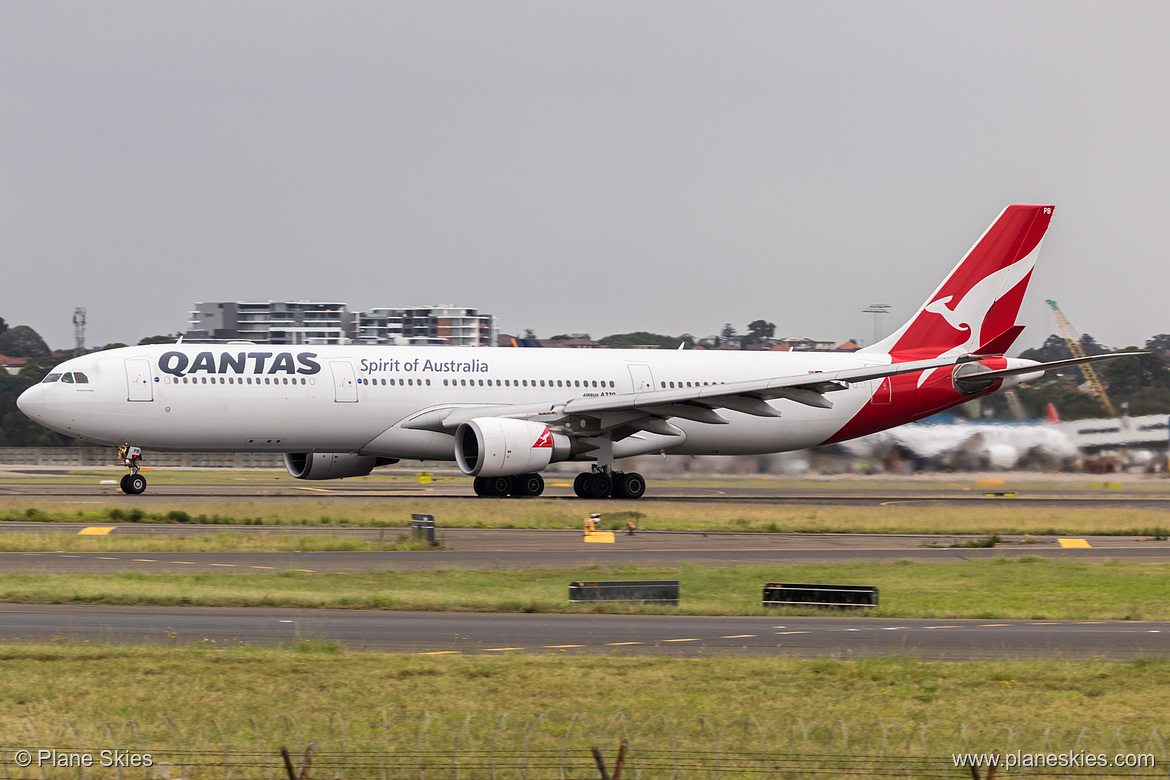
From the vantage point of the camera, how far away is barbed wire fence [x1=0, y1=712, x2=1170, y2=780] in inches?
379

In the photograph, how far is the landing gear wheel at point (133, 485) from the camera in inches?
1537

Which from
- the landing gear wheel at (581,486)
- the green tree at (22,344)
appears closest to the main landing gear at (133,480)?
the landing gear wheel at (581,486)

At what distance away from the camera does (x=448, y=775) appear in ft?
31.9

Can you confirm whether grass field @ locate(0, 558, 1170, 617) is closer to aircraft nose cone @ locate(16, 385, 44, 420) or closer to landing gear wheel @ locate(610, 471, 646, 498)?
landing gear wheel @ locate(610, 471, 646, 498)

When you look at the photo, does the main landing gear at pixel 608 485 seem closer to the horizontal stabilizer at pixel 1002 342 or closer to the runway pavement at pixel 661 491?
the runway pavement at pixel 661 491

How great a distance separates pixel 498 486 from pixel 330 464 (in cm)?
572

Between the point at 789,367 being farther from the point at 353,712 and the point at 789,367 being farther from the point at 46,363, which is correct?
A: the point at 46,363

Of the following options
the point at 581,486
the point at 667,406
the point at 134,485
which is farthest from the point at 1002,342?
the point at 134,485

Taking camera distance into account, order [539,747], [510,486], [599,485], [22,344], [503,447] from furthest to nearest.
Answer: [22,344] < [599,485] < [510,486] < [503,447] < [539,747]

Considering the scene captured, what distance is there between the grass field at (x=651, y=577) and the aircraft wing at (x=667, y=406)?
13233mm

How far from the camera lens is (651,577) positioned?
23.1 m

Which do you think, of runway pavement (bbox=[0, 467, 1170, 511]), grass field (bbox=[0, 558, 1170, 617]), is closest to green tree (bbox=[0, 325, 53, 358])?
runway pavement (bbox=[0, 467, 1170, 511])

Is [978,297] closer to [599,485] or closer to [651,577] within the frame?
[599,485]

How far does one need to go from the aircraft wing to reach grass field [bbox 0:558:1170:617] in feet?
43.4
